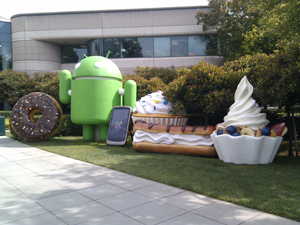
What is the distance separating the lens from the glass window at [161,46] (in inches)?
905

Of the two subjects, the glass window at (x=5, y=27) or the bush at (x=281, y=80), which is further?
the glass window at (x=5, y=27)

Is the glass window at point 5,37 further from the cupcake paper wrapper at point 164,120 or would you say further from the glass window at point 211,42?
the cupcake paper wrapper at point 164,120

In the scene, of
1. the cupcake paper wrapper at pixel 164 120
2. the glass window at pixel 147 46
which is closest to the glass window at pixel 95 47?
the glass window at pixel 147 46

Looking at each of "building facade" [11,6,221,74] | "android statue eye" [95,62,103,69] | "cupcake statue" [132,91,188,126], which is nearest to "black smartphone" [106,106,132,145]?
"cupcake statue" [132,91,188,126]

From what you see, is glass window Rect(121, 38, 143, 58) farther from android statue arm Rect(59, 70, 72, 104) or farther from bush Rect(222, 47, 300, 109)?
bush Rect(222, 47, 300, 109)

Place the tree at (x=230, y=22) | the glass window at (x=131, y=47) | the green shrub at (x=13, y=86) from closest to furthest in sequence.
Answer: the tree at (x=230, y=22), the green shrub at (x=13, y=86), the glass window at (x=131, y=47)

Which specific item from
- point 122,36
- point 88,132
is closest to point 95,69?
point 88,132

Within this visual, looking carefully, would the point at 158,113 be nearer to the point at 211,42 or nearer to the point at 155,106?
the point at 155,106

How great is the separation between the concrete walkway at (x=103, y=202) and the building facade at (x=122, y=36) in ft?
57.3

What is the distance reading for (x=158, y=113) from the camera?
9.98 metres

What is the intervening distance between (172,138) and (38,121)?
22.5 feet

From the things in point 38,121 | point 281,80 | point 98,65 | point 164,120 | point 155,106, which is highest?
point 98,65

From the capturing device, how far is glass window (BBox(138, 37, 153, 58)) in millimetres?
23109

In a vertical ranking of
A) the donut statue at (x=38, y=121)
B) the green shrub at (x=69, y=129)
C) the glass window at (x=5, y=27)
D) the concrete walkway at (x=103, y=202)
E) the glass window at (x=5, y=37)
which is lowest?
the concrete walkway at (x=103, y=202)
